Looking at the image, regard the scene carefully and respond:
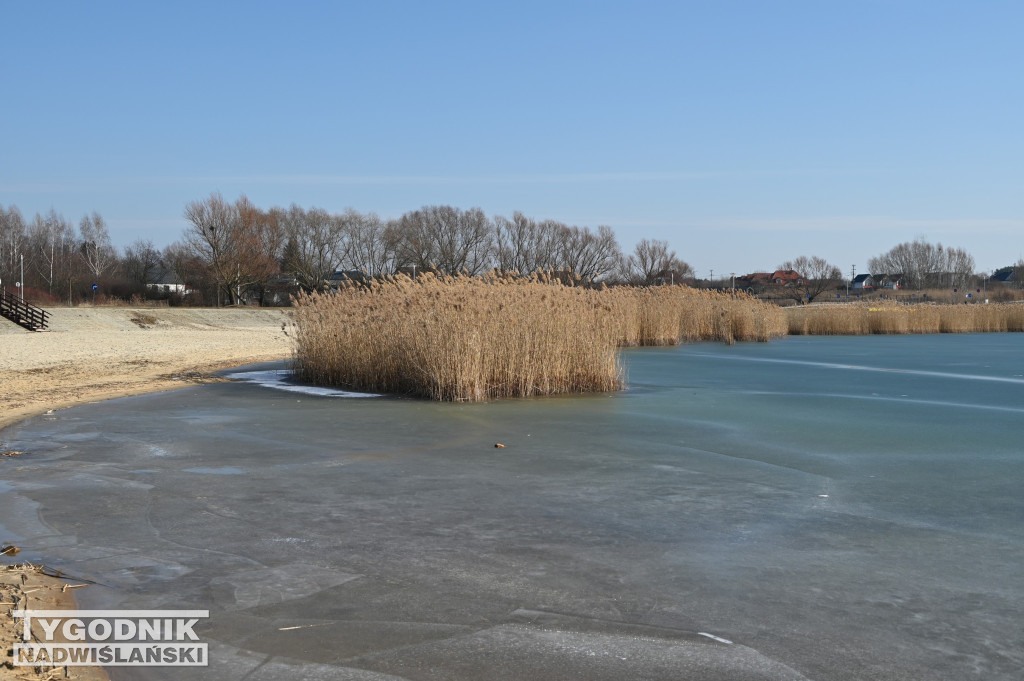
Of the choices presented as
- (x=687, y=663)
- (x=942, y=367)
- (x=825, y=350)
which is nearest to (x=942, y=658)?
(x=687, y=663)

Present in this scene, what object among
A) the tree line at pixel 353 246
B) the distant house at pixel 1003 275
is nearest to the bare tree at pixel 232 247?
the tree line at pixel 353 246

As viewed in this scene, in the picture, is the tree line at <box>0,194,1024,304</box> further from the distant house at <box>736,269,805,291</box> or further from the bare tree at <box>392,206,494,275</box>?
the distant house at <box>736,269,805,291</box>

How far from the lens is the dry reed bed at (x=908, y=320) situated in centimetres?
→ 3312

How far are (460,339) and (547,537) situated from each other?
6.85 metres

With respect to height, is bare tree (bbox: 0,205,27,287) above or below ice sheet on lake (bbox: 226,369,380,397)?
above

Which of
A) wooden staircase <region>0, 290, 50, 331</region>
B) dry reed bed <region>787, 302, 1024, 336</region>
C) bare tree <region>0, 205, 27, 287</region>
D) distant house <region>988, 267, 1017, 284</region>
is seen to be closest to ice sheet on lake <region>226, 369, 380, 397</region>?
dry reed bed <region>787, 302, 1024, 336</region>

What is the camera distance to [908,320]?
3403cm

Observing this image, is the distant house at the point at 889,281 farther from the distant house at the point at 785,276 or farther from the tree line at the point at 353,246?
the tree line at the point at 353,246

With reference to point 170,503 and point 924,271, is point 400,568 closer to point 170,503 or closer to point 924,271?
point 170,503

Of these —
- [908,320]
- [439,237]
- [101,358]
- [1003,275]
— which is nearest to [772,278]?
[1003,275]

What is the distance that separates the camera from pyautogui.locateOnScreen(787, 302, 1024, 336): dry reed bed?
3312cm

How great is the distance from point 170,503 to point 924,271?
115143 mm

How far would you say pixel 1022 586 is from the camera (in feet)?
13.3

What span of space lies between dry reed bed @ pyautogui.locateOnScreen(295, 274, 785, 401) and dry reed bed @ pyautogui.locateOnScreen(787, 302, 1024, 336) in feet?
68.6
